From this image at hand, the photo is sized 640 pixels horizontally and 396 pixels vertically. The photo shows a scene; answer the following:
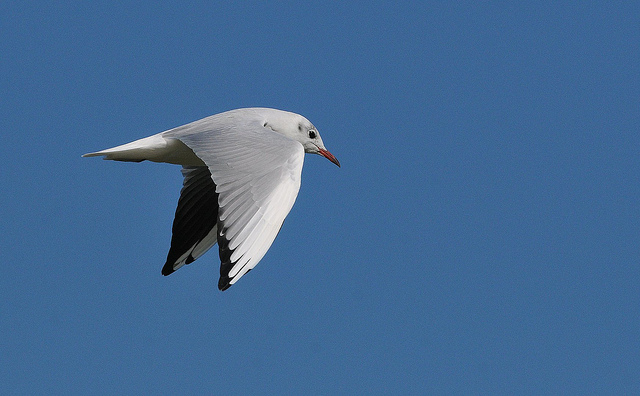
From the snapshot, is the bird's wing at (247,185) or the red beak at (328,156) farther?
the red beak at (328,156)

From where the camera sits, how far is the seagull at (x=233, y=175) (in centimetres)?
527

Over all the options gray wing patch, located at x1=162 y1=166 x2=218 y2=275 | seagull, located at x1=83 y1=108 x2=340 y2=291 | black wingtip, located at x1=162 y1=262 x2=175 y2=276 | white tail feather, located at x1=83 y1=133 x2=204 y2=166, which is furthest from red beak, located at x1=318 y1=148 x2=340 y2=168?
black wingtip, located at x1=162 y1=262 x2=175 y2=276

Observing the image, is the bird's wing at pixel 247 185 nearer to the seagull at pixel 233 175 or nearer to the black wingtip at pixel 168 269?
A: the seagull at pixel 233 175

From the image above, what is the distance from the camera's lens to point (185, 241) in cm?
748

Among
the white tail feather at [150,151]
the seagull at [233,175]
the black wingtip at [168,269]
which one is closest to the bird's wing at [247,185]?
the seagull at [233,175]

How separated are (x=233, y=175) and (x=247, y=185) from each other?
144mm

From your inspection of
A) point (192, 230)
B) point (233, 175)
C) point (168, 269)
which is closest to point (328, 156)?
point (192, 230)

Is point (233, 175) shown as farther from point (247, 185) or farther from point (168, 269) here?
point (168, 269)

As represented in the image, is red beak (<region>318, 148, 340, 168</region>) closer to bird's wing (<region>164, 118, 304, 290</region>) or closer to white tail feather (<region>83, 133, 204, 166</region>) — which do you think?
white tail feather (<region>83, 133, 204, 166</region>)

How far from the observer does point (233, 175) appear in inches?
224

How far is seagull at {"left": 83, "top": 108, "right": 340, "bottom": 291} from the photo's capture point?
5.27 meters

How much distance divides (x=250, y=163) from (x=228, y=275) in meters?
0.99

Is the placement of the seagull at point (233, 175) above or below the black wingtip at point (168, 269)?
above

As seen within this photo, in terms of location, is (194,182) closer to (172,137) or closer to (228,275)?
(172,137)
